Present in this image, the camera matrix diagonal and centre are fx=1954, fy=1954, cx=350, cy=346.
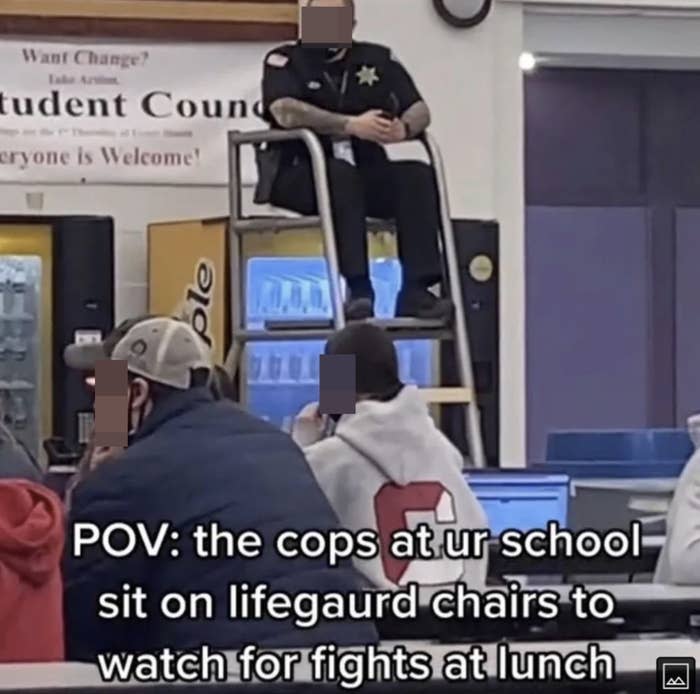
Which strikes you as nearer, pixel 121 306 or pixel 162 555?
pixel 162 555

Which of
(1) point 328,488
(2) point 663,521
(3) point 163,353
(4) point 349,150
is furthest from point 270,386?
(3) point 163,353

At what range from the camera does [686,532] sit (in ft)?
12.6

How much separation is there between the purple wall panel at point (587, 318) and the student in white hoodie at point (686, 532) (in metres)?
5.03

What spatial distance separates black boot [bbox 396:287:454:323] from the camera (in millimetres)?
5520

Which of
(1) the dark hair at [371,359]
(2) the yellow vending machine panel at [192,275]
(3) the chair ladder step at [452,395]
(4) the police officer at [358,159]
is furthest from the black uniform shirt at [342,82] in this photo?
(1) the dark hair at [371,359]

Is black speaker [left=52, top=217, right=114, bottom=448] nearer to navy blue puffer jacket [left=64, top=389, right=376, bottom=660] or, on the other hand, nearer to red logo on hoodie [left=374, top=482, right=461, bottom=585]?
red logo on hoodie [left=374, top=482, right=461, bottom=585]

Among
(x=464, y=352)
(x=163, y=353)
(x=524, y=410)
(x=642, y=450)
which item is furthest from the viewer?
(x=524, y=410)

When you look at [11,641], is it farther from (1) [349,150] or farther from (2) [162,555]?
(1) [349,150]

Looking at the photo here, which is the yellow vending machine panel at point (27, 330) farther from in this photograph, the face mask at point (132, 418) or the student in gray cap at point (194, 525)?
the student in gray cap at point (194, 525)

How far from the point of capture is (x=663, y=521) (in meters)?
5.50

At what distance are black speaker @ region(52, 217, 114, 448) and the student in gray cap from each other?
406 cm

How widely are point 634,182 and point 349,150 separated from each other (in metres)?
3.79

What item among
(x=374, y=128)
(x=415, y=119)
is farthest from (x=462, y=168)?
(x=374, y=128)

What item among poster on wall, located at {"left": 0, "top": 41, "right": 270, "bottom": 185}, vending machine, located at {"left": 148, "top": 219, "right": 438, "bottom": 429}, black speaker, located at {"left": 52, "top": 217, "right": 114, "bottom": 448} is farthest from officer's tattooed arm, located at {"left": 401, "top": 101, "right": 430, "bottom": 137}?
poster on wall, located at {"left": 0, "top": 41, "right": 270, "bottom": 185}
